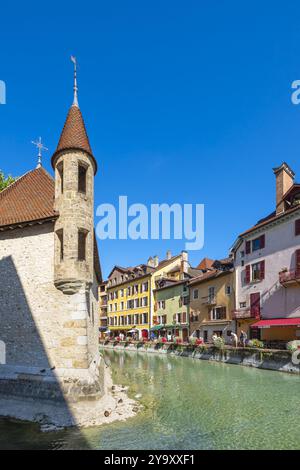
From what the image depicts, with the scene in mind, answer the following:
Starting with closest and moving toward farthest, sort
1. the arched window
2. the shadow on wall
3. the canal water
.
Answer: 1. the canal water
2. the shadow on wall
3. the arched window

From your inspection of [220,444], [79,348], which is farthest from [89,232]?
[220,444]

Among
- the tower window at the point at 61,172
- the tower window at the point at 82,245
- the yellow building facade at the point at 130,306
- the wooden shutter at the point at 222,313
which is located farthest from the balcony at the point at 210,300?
the tower window at the point at 61,172

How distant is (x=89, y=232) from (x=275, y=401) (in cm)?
1008

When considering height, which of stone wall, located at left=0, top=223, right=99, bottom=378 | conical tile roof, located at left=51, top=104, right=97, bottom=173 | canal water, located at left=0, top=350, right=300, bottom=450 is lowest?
canal water, located at left=0, top=350, right=300, bottom=450

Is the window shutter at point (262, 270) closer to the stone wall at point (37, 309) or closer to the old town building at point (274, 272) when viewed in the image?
the old town building at point (274, 272)

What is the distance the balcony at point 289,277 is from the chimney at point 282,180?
554 cm

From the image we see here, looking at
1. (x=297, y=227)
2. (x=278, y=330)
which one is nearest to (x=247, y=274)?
(x=278, y=330)

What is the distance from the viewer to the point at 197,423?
10.2 metres

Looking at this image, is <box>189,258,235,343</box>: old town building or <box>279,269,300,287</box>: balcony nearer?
<box>279,269,300,287</box>: balcony

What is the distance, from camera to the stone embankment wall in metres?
20.9

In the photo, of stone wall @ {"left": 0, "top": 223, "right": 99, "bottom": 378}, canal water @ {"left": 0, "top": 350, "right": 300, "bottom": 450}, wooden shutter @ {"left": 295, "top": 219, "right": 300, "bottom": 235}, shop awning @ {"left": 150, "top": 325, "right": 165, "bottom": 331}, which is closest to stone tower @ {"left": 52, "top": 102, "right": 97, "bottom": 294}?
stone wall @ {"left": 0, "top": 223, "right": 99, "bottom": 378}

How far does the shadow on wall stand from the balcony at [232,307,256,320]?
2171cm

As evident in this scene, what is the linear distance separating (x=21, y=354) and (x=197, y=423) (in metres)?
6.98

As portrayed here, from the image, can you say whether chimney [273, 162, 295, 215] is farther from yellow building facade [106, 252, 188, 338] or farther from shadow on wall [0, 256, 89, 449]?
shadow on wall [0, 256, 89, 449]
